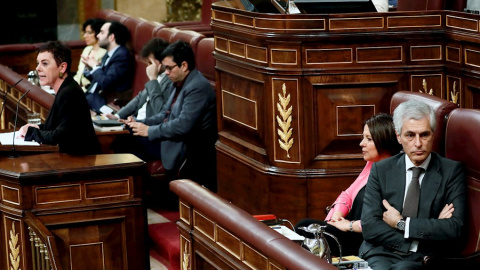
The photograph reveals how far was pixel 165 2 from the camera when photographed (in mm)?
12188

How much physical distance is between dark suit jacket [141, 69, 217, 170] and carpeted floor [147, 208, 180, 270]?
14.0 inches

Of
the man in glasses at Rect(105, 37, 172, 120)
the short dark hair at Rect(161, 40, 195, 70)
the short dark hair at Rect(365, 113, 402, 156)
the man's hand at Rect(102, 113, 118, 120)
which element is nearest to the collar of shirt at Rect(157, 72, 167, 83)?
the man in glasses at Rect(105, 37, 172, 120)

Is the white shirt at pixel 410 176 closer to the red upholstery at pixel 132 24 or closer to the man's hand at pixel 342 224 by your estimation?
the man's hand at pixel 342 224

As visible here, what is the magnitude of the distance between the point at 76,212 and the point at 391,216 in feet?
5.73

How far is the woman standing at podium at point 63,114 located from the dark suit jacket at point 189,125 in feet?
3.41

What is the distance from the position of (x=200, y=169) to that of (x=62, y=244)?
1703mm

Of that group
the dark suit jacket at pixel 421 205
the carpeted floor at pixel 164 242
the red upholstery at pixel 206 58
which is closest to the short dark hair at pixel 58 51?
the carpeted floor at pixel 164 242

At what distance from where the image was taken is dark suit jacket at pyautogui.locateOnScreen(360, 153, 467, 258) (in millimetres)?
3443

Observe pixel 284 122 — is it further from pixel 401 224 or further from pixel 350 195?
pixel 401 224

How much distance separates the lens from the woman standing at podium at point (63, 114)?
16.1 feet

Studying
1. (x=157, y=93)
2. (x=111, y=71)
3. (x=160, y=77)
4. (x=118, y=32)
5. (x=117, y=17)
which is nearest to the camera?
(x=157, y=93)

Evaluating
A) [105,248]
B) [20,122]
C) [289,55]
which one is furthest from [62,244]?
[20,122]

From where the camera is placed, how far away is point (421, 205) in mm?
3545

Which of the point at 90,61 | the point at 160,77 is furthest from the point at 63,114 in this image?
the point at 90,61
